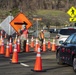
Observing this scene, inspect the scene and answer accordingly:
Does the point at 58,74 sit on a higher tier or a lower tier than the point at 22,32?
lower

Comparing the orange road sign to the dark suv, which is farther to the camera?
the orange road sign

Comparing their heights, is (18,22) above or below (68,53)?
above

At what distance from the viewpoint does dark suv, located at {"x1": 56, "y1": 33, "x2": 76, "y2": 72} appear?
13.7 metres

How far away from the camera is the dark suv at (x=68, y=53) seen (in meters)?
13.7

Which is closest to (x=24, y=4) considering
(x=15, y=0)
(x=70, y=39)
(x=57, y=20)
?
(x=15, y=0)

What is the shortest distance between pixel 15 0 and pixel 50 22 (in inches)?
1338

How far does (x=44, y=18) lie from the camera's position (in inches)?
3393

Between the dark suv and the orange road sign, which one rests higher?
the orange road sign

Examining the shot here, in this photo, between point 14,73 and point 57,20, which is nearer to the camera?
point 14,73

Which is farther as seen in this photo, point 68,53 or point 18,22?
point 18,22

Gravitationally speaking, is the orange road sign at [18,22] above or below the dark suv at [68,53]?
above

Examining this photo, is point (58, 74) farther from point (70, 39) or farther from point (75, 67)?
point (70, 39)

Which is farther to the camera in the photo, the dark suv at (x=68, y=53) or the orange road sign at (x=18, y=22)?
the orange road sign at (x=18, y=22)

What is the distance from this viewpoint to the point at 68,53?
47.1 ft
